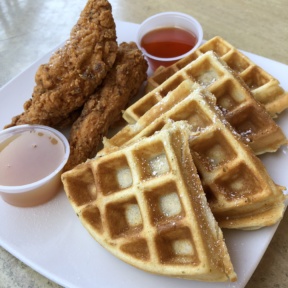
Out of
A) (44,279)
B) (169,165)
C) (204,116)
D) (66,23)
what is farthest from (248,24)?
(44,279)

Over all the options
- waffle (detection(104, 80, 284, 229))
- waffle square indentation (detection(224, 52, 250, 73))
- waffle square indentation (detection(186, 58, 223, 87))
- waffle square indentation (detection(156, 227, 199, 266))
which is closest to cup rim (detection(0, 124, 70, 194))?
waffle (detection(104, 80, 284, 229))

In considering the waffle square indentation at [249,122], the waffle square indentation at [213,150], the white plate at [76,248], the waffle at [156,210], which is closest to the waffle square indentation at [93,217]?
the waffle at [156,210]

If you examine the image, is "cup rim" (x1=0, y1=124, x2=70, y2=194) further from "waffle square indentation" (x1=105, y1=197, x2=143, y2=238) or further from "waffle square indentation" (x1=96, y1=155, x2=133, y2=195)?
"waffle square indentation" (x1=105, y1=197, x2=143, y2=238)

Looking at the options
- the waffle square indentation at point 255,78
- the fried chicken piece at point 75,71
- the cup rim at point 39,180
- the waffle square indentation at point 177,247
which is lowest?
the waffle square indentation at point 177,247

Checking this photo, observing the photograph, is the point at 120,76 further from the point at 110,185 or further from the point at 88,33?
the point at 110,185

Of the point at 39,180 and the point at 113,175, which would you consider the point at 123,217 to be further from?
the point at 39,180

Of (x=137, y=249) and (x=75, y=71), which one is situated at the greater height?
(x=75, y=71)

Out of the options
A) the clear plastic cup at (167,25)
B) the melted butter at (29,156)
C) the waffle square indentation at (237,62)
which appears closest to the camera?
the melted butter at (29,156)

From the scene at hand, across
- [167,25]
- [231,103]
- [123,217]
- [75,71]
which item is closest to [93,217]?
[123,217]

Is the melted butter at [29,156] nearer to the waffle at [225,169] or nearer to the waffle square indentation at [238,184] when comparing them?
the waffle at [225,169]
